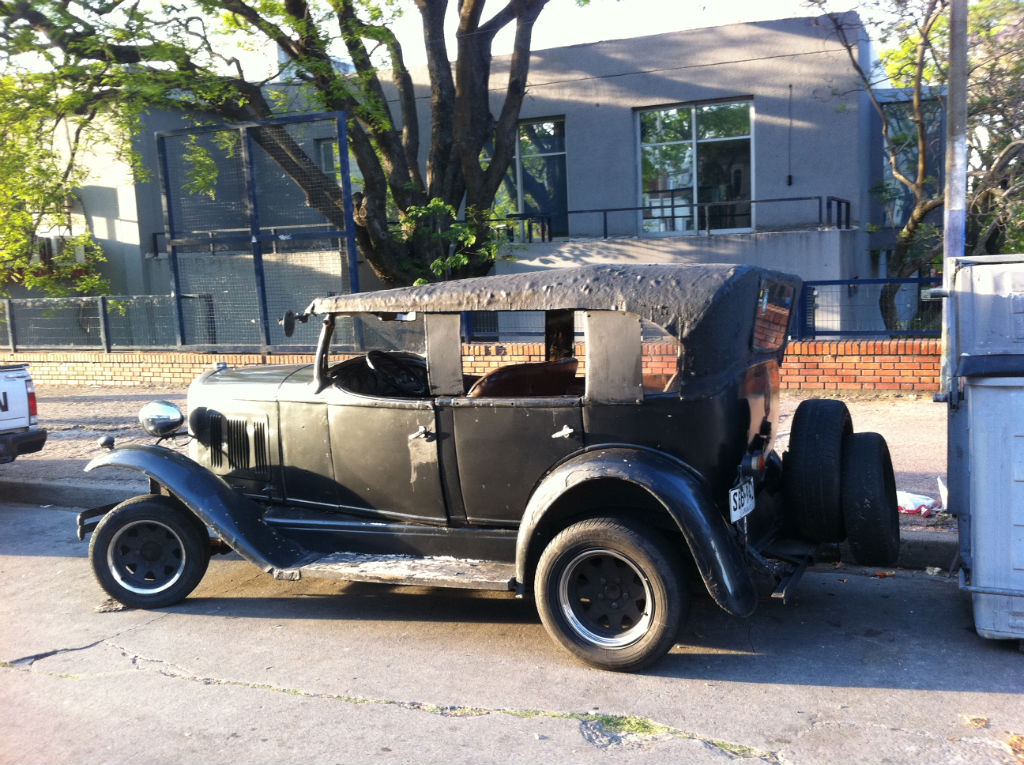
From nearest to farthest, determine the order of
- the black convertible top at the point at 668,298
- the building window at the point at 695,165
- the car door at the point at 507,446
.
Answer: the black convertible top at the point at 668,298 → the car door at the point at 507,446 → the building window at the point at 695,165

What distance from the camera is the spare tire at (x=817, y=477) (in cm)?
436

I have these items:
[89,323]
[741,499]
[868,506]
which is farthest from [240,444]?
[89,323]

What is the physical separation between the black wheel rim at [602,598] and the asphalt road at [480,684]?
0.21m

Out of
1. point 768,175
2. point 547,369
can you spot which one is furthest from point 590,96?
point 547,369

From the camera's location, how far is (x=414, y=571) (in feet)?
15.0

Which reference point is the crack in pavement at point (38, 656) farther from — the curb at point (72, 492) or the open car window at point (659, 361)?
the open car window at point (659, 361)

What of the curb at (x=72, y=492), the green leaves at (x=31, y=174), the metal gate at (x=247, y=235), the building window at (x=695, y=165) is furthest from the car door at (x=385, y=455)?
the building window at (x=695, y=165)

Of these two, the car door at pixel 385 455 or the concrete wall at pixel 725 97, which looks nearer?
the car door at pixel 385 455

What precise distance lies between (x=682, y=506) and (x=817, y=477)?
87 centimetres

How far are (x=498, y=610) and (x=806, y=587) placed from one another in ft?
5.99

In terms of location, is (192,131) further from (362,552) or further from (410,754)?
(410,754)

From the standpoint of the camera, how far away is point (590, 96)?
17.3 meters

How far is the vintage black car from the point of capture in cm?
413

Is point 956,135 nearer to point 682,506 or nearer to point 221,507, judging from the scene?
point 682,506
